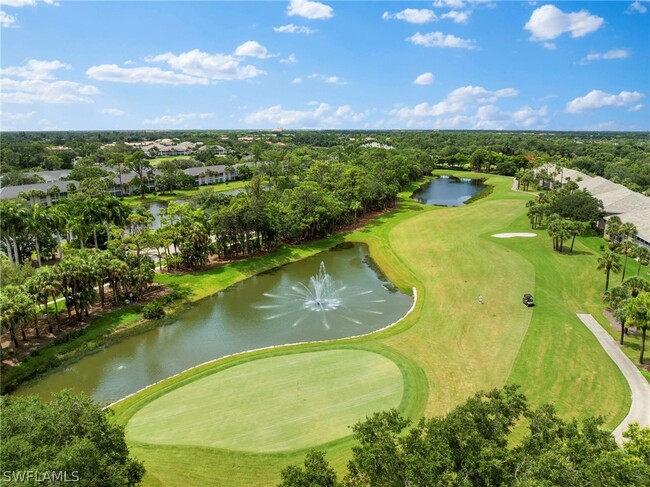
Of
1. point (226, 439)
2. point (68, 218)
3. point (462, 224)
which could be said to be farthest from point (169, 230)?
point (462, 224)

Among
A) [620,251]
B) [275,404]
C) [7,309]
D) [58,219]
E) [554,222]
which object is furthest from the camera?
[554,222]

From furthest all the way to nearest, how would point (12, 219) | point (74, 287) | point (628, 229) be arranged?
1. point (628, 229)
2. point (12, 219)
3. point (74, 287)

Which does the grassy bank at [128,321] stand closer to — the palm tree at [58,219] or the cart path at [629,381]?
the palm tree at [58,219]

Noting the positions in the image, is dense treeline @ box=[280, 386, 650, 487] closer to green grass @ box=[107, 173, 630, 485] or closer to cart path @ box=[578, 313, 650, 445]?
green grass @ box=[107, 173, 630, 485]

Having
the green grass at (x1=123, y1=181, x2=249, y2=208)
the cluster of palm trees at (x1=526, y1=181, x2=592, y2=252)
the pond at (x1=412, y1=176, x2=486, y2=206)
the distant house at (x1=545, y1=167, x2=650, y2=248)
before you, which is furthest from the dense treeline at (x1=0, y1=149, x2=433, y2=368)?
the distant house at (x1=545, y1=167, x2=650, y2=248)

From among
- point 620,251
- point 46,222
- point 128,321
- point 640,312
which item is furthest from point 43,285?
point 620,251

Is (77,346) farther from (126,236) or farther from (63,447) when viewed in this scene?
(63,447)

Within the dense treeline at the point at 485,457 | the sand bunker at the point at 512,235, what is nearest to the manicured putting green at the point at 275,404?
the dense treeline at the point at 485,457
